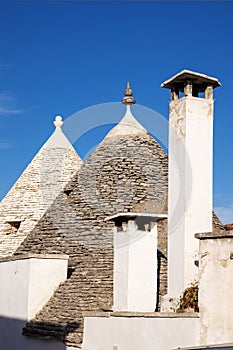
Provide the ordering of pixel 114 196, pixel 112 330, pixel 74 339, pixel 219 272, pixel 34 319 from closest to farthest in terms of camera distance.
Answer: pixel 219 272, pixel 112 330, pixel 74 339, pixel 34 319, pixel 114 196

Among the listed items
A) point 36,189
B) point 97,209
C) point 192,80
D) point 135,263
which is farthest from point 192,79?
point 36,189

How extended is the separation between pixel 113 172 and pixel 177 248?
4.99 metres

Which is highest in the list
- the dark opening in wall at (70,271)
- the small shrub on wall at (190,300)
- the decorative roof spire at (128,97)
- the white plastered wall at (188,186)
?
the decorative roof spire at (128,97)

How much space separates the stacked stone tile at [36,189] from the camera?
1972 cm

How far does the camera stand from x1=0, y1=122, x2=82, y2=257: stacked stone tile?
1972 centimetres

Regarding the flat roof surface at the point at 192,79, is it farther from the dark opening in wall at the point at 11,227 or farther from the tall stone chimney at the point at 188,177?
the dark opening in wall at the point at 11,227

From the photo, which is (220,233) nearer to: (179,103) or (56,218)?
(179,103)

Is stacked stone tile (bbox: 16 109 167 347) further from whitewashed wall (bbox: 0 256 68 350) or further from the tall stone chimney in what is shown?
the tall stone chimney

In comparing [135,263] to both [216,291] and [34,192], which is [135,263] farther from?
[34,192]

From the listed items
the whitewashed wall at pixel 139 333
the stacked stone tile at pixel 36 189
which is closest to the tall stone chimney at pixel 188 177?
the whitewashed wall at pixel 139 333

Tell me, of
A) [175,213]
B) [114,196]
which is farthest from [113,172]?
[175,213]

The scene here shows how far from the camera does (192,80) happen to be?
1261 centimetres

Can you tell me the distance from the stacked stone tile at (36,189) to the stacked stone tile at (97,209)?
5.20ft

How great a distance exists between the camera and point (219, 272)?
10.3 metres
